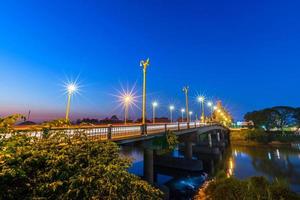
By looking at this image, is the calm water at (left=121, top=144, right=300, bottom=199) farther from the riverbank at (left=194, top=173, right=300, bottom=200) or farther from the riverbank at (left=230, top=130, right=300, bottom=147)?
the riverbank at (left=230, top=130, right=300, bottom=147)

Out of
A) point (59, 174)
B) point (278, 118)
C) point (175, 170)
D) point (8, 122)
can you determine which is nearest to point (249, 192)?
point (59, 174)

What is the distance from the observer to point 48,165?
7023 mm

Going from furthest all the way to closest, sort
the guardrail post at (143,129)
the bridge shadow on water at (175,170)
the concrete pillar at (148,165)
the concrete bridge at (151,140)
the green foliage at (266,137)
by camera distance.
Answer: the green foliage at (266,137), the concrete pillar at (148,165), the bridge shadow on water at (175,170), the guardrail post at (143,129), the concrete bridge at (151,140)

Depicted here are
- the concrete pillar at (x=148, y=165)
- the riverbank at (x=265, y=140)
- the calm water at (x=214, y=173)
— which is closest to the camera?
the concrete pillar at (x=148, y=165)

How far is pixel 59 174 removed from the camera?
6.77 metres

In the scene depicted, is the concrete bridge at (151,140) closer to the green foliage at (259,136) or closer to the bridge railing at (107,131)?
the bridge railing at (107,131)

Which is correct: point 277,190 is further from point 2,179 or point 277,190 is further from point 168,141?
point 2,179

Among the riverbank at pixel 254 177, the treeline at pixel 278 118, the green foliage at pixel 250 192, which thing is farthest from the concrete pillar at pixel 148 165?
the treeline at pixel 278 118

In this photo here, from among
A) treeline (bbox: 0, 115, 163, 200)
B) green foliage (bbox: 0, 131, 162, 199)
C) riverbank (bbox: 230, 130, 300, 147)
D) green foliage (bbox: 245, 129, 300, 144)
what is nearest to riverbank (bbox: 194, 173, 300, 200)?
treeline (bbox: 0, 115, 163, 200)

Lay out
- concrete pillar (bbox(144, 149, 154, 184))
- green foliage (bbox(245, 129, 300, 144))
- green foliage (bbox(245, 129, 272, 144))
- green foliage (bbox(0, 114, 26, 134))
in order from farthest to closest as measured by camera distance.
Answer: green foliage (bbox(245, 129, 300, 144)) → green foliage (bbox(245, 129, 272, 144)) → concrete pillar (bbox(144, 149, 154, 184)) → green foliage (bbox(0, 114, 26, 134))

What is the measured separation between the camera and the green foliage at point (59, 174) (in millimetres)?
6098

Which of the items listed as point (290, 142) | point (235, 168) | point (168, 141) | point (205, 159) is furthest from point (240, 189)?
point (290, 142)

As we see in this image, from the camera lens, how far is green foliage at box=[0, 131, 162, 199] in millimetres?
6098

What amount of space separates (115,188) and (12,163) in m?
3.34
